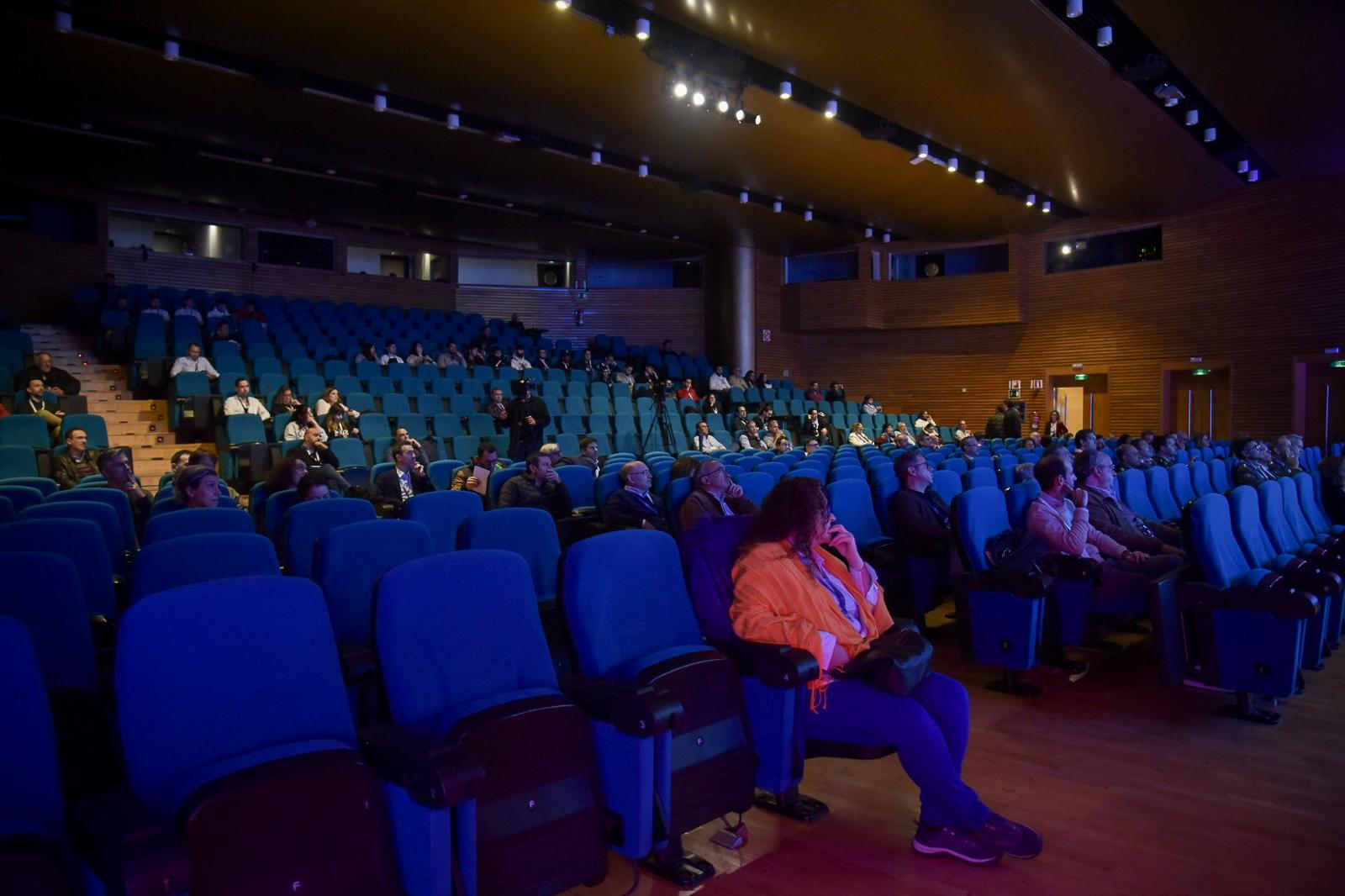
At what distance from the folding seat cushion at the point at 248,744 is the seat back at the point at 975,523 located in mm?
2876

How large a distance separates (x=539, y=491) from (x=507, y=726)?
11.2ft

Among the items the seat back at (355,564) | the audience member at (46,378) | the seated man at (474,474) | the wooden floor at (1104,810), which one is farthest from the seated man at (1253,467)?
the audience member at (46,378)

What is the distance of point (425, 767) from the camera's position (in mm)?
1611

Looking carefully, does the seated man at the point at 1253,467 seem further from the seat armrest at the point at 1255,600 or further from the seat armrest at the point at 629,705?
the seat armrest at the point at 629,705

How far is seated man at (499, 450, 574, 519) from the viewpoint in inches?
200

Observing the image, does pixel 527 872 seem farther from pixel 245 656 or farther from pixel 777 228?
pixel 777 228

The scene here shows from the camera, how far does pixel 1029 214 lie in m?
14.1

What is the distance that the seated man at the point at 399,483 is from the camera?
219 inches

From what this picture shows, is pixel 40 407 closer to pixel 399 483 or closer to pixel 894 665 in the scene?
pixel 399 483

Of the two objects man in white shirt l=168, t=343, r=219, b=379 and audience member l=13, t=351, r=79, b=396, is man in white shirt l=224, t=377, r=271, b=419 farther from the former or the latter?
audience member l=13, t=351, r=79, b=396

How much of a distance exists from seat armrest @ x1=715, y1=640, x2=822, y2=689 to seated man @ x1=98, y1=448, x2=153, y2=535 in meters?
4.11

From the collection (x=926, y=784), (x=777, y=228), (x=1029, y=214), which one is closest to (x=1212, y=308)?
(x=1029, y=214)

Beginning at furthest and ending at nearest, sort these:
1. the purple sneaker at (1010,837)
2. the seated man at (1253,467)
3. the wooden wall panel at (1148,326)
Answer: the wooden wall panel at (1148,326), the seated man at (1253,467), the purple sneaker at (1010,837)

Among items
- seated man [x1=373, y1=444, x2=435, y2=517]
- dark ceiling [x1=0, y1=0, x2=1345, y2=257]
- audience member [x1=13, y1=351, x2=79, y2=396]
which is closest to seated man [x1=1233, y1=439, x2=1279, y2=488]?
dark ceiling [x1=0, y1=0, x2=1345, y2=257]
